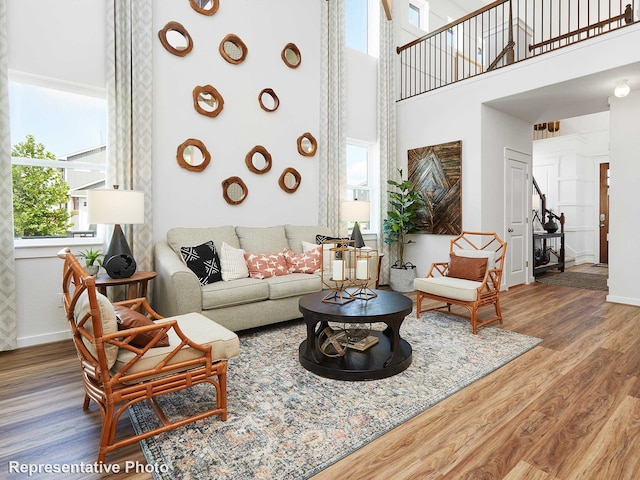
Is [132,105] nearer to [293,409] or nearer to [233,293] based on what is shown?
[233,293]

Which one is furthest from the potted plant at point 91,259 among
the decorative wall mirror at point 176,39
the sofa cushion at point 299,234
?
the decorative wall mirror at point 176,39

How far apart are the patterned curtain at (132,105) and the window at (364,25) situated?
3.23 metres

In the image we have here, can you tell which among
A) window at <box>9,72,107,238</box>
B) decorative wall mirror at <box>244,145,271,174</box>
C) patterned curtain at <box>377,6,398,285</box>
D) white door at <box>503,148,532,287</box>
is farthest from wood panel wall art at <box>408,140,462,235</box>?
window at <box>9,72,107,238</box>

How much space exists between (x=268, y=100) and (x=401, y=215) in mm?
2543

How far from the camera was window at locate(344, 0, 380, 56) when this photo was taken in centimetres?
575

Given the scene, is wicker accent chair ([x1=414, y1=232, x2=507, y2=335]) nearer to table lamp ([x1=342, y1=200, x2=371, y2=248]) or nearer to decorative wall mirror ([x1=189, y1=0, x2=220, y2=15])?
table lamp ([x1=342, y1=200, x2=371, y2=248])

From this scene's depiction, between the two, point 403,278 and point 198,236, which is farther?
point 403,278

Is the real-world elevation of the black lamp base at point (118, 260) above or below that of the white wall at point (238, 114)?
below

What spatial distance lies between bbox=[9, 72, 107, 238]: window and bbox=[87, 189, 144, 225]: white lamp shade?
2.52 ft

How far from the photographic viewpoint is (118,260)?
2.97m

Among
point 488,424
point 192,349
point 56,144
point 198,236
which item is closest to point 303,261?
point 198,236

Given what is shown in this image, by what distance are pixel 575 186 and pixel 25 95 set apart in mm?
9716

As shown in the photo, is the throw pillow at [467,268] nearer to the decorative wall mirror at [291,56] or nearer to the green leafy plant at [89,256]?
the decorative wall mirror at [291,56]

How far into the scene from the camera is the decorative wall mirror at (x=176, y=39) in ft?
12.5
